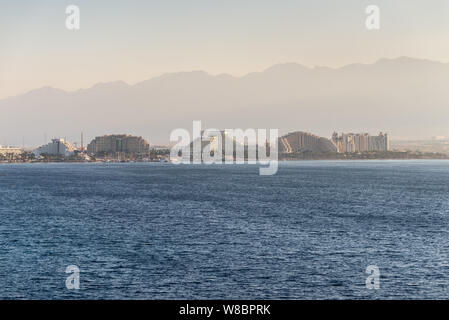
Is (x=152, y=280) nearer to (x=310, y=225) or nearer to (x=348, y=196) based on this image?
(x=310, y=225)

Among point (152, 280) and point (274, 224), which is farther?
point (274, 224)

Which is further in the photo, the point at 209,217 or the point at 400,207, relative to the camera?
the point at 400,207

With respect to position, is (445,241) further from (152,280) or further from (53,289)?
(53,289)

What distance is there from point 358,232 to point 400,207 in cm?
2809

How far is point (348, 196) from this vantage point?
4028 inches

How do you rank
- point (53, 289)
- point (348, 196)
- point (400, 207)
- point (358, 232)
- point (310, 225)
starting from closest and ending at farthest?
point (53, 289) < point (358, 232) < point (310, 225) < point (400, 207) < point (348, 196)

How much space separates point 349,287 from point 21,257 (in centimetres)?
2730

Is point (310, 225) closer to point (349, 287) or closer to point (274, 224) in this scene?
point (274, 224)

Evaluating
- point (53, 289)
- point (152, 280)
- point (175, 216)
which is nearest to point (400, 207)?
point (175, 216)

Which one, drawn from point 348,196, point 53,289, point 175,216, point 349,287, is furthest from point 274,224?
point 348,196

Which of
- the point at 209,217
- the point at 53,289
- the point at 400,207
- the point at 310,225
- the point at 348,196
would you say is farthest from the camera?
the point at 348,196

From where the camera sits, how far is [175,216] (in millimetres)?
70875
